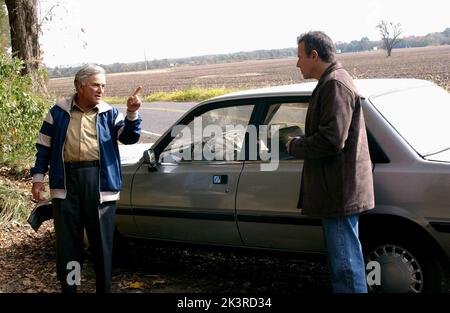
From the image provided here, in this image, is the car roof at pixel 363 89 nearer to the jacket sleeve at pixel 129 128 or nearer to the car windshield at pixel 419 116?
the car windshield at pixel 419 116

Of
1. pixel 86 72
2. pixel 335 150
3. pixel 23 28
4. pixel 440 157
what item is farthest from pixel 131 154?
pixel 23 28

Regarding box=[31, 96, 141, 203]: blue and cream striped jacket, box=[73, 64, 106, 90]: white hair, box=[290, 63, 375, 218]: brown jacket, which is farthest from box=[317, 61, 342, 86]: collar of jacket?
box=[73, 64, 106, 90]: white hair

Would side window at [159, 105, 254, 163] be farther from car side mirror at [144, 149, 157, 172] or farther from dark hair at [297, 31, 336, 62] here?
dark hair at [297, 31, 336, 62]

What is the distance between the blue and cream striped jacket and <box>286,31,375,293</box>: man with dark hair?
1243 millimetres

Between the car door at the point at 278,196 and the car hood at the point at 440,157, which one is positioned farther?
the car door at the point at 278,196

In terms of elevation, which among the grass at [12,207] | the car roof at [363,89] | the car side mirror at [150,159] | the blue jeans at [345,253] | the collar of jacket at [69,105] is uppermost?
the collar of jacket at [69,105]

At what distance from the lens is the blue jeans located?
374 centimetres

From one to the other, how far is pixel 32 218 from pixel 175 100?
83.0 ft

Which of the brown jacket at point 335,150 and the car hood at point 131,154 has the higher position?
the brown jacket at point 335,150

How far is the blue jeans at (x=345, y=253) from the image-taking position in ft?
12.3

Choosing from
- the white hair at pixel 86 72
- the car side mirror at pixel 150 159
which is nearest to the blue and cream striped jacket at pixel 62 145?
the white hair at pixel 86 72

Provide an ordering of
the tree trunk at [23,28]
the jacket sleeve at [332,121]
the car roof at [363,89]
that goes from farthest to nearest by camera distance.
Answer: the tree trunk at [23,28], the car roof at [363,89], the jacket sleeve at [332,121]
